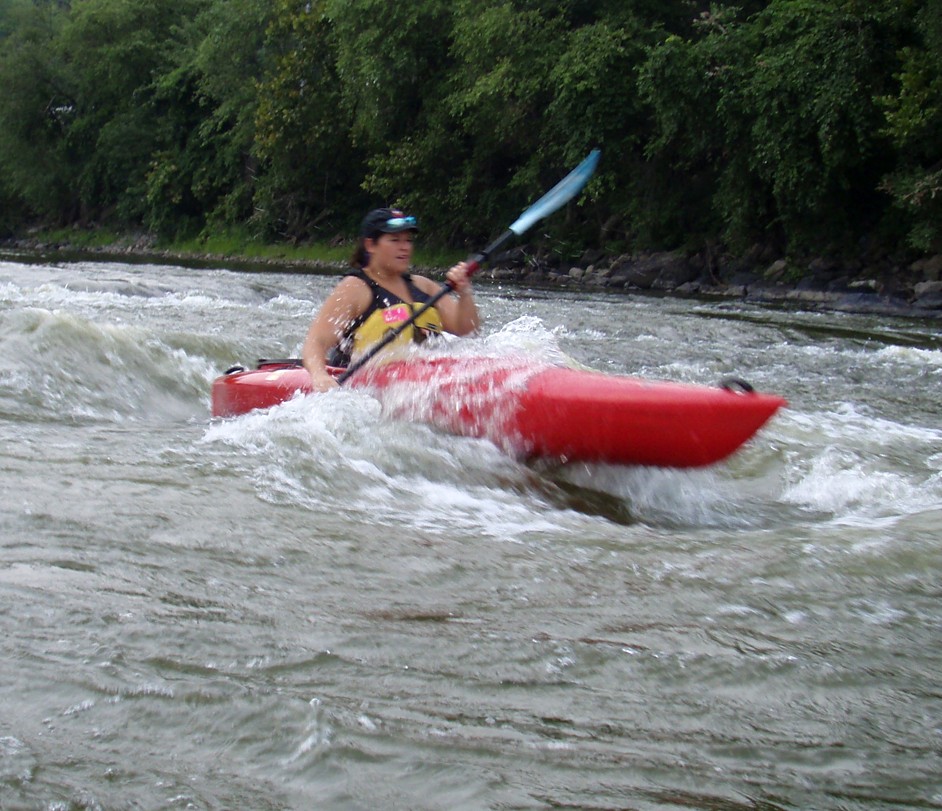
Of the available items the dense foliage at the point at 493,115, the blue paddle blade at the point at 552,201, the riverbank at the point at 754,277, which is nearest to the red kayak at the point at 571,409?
the blue paddle blade at the point at 552,201

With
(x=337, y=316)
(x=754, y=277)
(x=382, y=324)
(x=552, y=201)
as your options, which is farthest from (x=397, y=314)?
(x=754, y=277)

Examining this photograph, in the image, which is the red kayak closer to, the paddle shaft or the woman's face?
the paddle shaft

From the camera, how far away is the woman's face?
15.5 ft

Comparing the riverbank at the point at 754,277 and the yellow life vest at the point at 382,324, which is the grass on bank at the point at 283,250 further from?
the yellow life vest at the point at 382,324

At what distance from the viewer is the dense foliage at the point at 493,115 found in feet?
50.3

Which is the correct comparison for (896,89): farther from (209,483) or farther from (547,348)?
(209,483)

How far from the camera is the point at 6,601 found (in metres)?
2.27

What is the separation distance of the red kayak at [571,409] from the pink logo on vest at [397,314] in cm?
31

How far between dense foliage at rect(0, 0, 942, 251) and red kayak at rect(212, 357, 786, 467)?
11902mm

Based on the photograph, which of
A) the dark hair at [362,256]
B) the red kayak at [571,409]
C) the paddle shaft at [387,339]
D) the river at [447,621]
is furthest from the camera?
the dark hair at [362,256]

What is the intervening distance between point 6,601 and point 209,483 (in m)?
1.17

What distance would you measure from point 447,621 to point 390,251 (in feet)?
8.85

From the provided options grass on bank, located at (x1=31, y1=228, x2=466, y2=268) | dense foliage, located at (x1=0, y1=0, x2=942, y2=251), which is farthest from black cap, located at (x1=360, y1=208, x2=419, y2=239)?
grass on bank, located at (x1=31, y1=228, x2=466, y2=268)

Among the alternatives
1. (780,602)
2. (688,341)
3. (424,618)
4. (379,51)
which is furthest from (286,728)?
(379,51)
